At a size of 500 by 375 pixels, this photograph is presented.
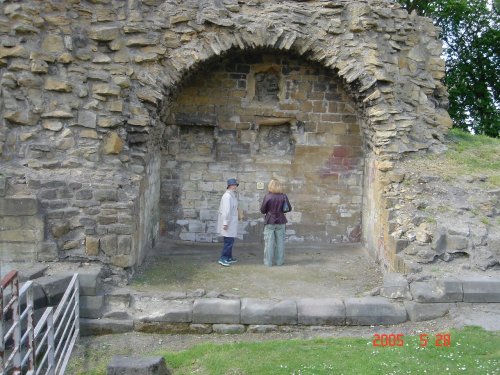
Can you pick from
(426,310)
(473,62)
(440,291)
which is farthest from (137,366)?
(473,62)

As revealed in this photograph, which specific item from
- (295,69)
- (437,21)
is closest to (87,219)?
(295,69)

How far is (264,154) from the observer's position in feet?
36.3

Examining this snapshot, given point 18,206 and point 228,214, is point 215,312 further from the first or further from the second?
point 18,206

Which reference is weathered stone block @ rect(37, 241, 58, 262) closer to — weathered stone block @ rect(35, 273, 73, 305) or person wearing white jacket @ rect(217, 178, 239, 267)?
weathered stone block @ rect(35, 273, 73, 305)

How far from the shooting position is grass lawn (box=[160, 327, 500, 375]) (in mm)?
5695

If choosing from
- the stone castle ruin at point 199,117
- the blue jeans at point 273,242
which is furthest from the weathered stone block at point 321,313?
the blue jeans at point 273,242

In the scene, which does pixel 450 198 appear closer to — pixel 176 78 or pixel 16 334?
pixel 176 78

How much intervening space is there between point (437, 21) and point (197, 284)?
17.9m

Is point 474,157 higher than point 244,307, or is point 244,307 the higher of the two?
point 474,157

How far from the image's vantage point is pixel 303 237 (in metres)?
11.0

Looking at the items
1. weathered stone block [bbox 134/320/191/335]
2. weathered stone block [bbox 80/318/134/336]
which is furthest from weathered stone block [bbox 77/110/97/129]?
weathered stone block [bbox 134/320/191/335]

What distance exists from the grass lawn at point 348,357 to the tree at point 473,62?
16.6 m

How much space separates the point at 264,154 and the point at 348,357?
5.71 metres

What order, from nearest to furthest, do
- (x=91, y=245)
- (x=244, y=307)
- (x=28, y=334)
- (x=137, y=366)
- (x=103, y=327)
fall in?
(x=28, y=334)
(x=137, y=366)
(x=103, y=327)
(x=244, y=307)
(x=91, y=245)
